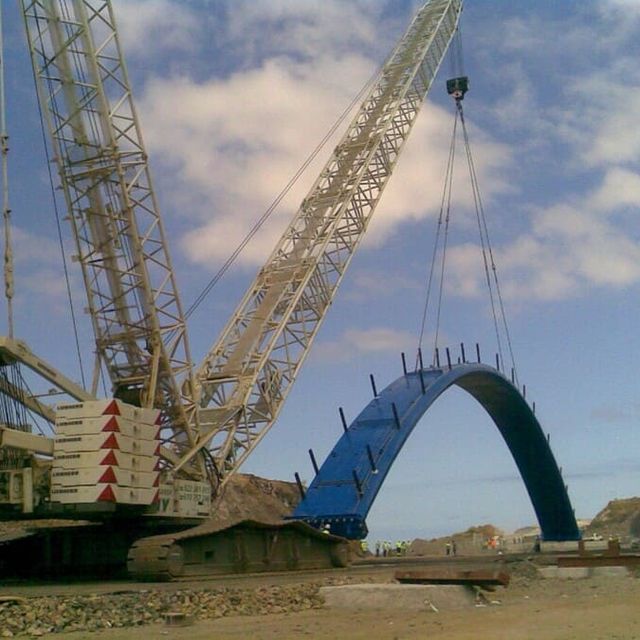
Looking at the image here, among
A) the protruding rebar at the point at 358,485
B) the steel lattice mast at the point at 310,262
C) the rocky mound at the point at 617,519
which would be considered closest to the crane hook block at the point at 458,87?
the steel lattice mast at the point at 310,262

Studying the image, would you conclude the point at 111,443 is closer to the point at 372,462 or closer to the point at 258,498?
the point at 372,462

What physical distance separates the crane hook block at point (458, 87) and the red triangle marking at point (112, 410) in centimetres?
2497

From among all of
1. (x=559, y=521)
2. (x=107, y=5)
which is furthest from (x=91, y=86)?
(x=559, y=521)

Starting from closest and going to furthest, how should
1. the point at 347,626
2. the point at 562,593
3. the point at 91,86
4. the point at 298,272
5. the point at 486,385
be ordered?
the point at 347,626
the point at 562,593
the point at 91,86
the point at 298,272
the point at 486,385

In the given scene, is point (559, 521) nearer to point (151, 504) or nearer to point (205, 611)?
point (151, 504)

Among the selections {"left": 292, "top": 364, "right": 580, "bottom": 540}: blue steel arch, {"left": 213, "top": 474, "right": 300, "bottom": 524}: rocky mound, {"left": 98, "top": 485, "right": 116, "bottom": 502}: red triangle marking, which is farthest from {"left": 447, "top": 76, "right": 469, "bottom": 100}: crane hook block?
{"left": 98, "top": 485, "right": 116, "bottom": 502}: red triangle marking

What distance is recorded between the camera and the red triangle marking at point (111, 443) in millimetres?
18031

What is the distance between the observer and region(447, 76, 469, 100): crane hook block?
126 ft

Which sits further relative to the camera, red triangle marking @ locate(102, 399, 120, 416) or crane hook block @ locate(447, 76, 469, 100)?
crane hook block @ locate(447, 76, 469, 100)

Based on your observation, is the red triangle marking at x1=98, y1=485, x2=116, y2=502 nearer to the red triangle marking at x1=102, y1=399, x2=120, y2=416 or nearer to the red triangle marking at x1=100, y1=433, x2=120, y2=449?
the red triangle marking at x1=100, y1=433, x2=120, y2=449

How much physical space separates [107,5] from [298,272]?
1141 centimetres

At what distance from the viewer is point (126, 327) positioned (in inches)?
914

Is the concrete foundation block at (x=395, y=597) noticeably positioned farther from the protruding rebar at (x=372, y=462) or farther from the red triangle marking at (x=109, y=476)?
the protruding rebar at (x=372, y=462)

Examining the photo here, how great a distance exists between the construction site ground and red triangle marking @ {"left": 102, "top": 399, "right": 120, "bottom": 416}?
3175 mm
